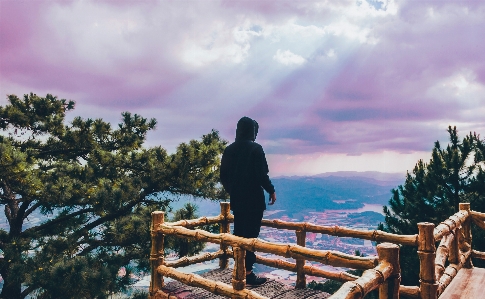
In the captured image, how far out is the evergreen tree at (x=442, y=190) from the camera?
464 inches

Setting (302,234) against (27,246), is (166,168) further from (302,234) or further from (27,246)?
(302,234)

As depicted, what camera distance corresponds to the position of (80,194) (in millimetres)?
7305

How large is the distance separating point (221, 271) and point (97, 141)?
645cm

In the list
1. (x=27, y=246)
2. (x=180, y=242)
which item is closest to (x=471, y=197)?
(x=180, y=242)

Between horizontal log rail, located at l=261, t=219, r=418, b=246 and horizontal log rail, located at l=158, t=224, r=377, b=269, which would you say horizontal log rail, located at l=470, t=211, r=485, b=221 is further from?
horizontal log rail, located at l=158, t=224, r=377, b=269

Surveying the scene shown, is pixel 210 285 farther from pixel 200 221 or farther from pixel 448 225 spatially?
pixel 448 225

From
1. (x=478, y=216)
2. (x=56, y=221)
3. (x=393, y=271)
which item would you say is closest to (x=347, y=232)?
(x=393, y=271)

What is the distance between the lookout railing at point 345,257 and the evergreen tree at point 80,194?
3.14m

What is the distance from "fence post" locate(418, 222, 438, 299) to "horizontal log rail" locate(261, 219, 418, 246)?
0.28 ft

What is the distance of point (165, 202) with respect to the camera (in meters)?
8.58

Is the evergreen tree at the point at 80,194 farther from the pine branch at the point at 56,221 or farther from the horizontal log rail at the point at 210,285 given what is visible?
the horizontal log rail at the point at 210,285

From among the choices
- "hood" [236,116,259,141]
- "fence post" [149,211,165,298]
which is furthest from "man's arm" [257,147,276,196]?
"fence post" [149,211,165,298]

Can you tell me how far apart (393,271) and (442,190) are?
1210 cm

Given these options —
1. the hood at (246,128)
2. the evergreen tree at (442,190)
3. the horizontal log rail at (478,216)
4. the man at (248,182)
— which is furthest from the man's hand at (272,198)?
the evergreen tree at (442,190)
